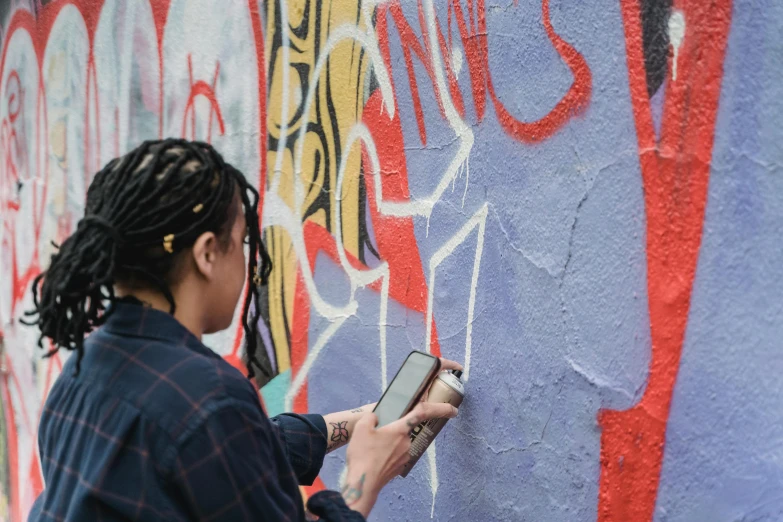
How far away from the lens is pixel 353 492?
160 cm

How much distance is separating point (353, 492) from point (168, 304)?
474 mm

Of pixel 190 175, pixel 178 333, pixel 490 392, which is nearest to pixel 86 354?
pixel 178 333

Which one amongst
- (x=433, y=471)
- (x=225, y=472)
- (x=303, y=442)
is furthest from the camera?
(x=433, y=471)

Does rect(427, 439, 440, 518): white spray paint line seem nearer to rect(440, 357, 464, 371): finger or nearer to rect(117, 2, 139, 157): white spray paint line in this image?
rect(440, 357, 464, 371): finger

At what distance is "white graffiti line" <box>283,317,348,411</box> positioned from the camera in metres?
2.63

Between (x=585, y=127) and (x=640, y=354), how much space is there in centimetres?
47

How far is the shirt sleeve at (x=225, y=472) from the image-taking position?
1.37m

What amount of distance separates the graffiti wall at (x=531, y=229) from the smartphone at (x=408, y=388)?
179 millimetres

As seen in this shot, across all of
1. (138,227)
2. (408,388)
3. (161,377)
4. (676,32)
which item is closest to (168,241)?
(138,227)

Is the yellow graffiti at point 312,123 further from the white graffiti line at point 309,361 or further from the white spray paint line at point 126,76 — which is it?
the white spray paint line at point 126,76

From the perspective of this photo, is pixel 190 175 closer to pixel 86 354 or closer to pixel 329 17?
pixel 86 354

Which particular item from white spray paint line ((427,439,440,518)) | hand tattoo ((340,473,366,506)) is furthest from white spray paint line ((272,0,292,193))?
hand tattoo ((340,473,366,506))

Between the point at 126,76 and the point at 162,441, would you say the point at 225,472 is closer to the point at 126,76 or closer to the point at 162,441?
the point at 162,441

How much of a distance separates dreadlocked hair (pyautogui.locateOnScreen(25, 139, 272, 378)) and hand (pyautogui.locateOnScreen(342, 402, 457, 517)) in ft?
1.43
